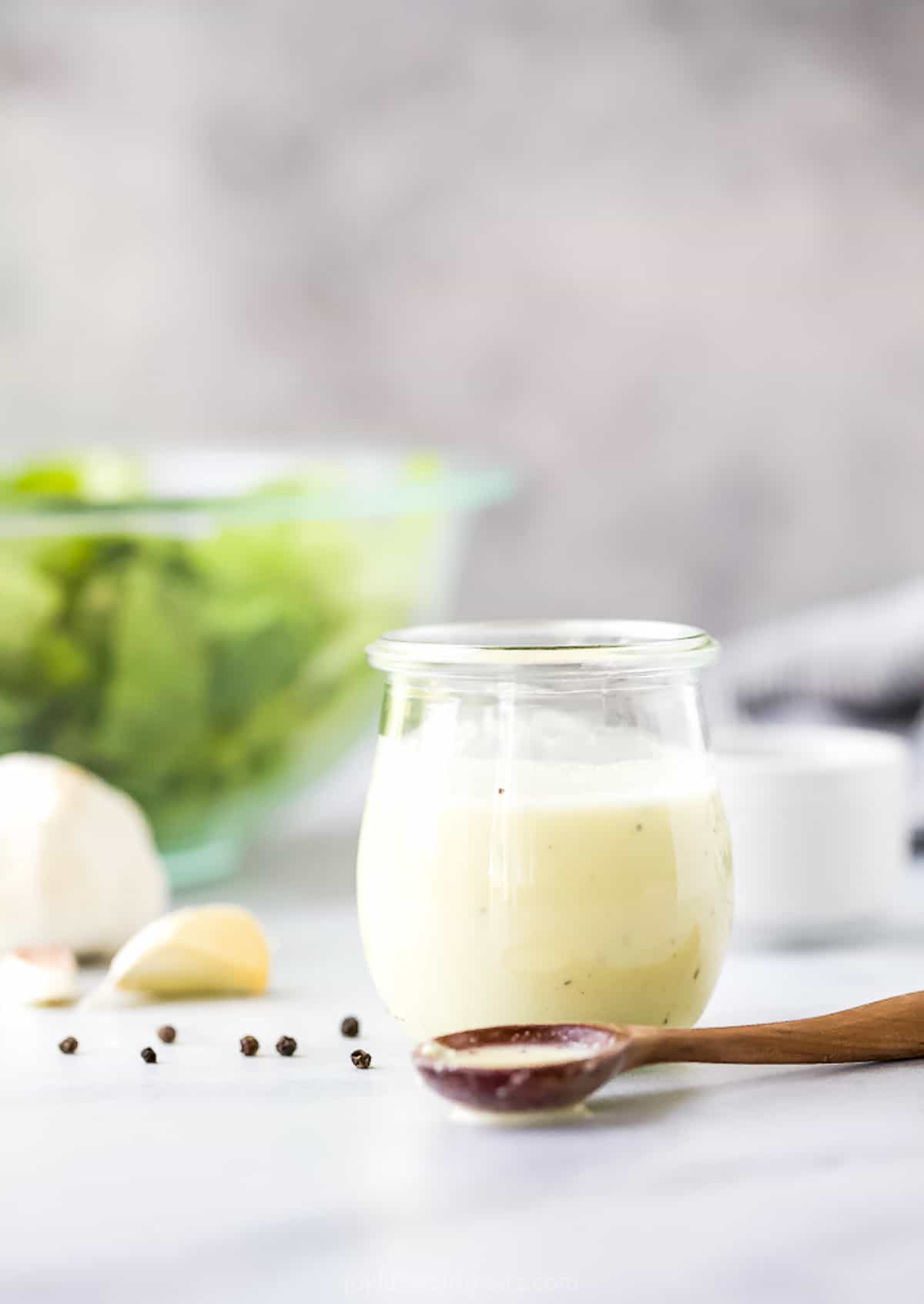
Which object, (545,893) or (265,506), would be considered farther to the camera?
(265,506)

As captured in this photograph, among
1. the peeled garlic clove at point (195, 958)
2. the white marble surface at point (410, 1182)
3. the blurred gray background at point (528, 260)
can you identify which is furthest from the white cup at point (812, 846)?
the blurred gray background at point (528, 260)

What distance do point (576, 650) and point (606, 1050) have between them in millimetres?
147

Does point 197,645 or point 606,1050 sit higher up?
point 197,645

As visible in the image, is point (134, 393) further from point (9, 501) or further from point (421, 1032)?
point (421, 1032)

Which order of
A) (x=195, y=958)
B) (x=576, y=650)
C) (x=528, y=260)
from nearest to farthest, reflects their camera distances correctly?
1. (x=576, y=650)
2. (x=195, y=958)
3. (x=528, y=260)

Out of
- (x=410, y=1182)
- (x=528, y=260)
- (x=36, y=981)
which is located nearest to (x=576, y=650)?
(x=410, y=1182)

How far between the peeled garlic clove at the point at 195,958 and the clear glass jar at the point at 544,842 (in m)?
0.13

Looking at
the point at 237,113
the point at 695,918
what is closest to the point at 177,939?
the point at 695,918

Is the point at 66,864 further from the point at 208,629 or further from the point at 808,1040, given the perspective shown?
the point at 808,1040

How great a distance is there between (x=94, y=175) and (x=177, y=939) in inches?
35.9

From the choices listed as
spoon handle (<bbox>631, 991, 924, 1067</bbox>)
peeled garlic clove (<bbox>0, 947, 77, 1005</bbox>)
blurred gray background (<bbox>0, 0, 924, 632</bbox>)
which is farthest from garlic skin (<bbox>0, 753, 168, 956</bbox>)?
blurred gray background (<bbox>0, 0, 924, 632</bbox>)

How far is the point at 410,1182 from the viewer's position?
51 cm

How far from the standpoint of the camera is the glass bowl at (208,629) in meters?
0.92

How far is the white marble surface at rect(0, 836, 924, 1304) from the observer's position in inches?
17.3
